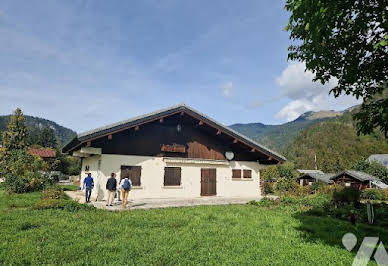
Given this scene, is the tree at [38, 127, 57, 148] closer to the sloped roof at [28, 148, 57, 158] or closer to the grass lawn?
the sloped roof at [28, 148, 57, 158]

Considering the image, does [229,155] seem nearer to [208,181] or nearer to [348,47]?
[208,181]

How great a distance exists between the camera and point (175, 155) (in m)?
16.4

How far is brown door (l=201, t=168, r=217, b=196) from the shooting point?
17289 mm

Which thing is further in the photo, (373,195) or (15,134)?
(15,134)

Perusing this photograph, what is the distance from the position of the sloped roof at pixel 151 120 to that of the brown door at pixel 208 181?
3.18 metres

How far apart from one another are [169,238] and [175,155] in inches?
390

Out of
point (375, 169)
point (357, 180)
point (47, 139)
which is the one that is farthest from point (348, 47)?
point (47, 139)

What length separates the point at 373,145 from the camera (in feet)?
304

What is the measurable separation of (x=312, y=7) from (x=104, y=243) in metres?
7.08

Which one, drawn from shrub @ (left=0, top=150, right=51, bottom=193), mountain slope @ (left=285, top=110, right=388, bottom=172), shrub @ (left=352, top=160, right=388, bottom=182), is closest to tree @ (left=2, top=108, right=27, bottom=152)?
shrub @ (left=0, top=150, right=51, bottom=193)

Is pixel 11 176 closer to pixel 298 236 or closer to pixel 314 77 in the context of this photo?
pixel 298 236

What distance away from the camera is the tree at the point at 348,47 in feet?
14.7

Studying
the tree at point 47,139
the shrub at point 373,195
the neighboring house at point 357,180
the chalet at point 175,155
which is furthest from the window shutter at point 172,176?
the tree at point 47,139

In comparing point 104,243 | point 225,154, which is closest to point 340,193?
point 225,154
